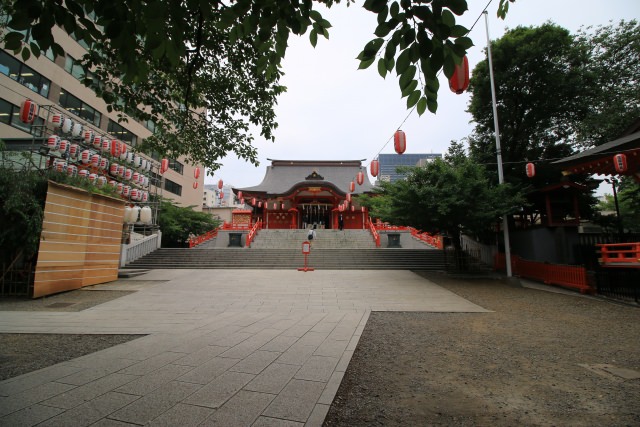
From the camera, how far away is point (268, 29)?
252 cm

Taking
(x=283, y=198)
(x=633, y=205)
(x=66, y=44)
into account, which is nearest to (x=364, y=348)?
(x=633, y=205)

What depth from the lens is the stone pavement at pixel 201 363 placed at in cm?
226

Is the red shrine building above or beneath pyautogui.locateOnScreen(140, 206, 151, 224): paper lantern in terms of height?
above

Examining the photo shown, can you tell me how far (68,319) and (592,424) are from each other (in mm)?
7984

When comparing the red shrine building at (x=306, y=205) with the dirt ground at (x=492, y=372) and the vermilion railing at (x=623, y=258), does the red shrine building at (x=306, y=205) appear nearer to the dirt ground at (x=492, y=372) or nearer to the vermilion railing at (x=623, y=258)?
the vermilion railing at (x=623, y=258)

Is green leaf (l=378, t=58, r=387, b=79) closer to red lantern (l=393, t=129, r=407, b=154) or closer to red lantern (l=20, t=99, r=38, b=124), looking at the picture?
red lantern (l=393, t=129, r=407, b=154)

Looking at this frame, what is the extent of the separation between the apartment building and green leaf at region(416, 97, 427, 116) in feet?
38.7

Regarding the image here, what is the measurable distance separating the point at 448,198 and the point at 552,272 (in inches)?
199

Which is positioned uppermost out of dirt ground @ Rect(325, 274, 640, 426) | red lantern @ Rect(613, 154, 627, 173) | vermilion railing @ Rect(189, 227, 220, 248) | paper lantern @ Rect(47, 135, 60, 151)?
paper lantern @ Rect(47, 135, 60, 151)

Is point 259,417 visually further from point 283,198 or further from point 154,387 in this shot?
point 283,198

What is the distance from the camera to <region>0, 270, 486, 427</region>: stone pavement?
7.42ft

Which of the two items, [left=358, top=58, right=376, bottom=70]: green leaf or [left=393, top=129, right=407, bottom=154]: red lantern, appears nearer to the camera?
[left=358, top=58, right=376, bottom=70]: green leaf

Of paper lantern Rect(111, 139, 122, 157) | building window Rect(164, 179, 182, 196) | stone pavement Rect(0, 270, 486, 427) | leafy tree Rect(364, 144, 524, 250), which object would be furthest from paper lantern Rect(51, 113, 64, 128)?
building window Rect(164, 179, 182, 196)

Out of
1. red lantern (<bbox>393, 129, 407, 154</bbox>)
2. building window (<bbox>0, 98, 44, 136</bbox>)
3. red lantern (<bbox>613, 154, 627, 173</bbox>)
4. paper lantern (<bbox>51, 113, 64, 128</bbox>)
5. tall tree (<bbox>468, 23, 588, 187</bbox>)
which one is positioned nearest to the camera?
red lantern (<bbox>613, 154, 627, 173</bbox>)
